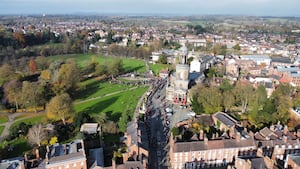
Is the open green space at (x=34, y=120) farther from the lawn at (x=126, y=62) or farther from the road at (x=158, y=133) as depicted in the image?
the lawn at (x=126, y=62)

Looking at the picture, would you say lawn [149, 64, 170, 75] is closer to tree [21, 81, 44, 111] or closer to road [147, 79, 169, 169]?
road [147, 79, 169, 169]

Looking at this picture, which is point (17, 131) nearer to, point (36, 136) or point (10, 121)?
point (36, 136)

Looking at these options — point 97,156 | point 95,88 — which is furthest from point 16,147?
point 95,88

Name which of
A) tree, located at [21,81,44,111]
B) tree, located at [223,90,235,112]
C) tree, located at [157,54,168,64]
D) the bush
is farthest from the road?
tree, located at [157,54,168,64]

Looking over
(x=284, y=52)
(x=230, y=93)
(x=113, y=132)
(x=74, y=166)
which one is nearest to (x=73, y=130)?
(x=113, y=132)

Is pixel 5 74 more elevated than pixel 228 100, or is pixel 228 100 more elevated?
pixel 5 74

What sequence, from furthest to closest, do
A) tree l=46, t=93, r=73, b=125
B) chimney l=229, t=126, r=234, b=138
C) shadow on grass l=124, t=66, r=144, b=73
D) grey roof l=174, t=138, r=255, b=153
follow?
1. shadow on grass l=124, t=66, r=144, b=73
2. tree l=46, t=93, r=73, b=125
3. chimney l=229, t=126, r=234, b=138
4. grey roof l=174, t=138, r=255, b=153
